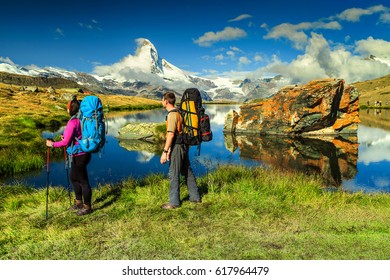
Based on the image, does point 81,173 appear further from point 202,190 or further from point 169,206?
point 202,190

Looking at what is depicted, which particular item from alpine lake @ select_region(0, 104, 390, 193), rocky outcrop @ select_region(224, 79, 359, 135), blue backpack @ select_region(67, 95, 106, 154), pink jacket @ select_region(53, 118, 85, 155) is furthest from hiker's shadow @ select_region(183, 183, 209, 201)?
rocky outcrop @ select_region(224, 79, 359, 135)

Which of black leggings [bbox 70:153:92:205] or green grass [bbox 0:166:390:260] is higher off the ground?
black leggings [bbox 70:153:92:205]

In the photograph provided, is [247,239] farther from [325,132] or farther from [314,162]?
[325,132]

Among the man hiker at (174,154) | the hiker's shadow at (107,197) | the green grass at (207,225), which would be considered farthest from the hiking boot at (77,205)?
the man hiker at (174,154)

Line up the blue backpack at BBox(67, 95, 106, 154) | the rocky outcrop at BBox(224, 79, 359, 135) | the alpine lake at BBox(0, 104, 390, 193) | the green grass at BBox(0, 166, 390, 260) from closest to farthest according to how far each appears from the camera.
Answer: the green grass at BBox(0, 166, 390, 260), the blue backpack at BBox(67, 95, 106, 154), the alpine lake at BBox(0, 104, 390, 193), the rocky outcrop at BBox(224, 79, 359, 135)

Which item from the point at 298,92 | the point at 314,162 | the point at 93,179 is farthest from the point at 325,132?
the point at 93,179

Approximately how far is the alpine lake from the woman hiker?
9.97 meters

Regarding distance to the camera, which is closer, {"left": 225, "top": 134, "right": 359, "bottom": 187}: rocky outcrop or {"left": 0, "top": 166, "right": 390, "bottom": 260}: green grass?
{"left": 0, "top": 166, "right": 390, "bottom": 260}: green grass

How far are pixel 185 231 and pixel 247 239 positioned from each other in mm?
1692

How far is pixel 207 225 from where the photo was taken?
30.7 ft

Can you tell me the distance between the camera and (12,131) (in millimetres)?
40656

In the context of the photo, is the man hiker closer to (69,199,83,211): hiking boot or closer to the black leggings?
the black leggings

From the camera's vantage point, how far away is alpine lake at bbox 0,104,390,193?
850 inches

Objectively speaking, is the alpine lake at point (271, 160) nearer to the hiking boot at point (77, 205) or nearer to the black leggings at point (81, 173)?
the hiking boot at point (77, 205)
